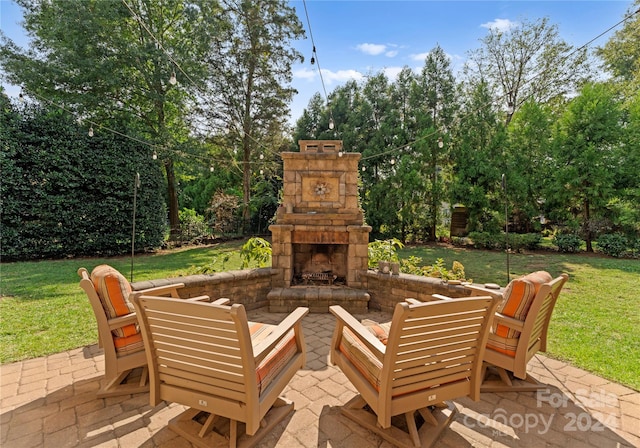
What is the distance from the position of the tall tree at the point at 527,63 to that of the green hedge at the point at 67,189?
15.5 metres

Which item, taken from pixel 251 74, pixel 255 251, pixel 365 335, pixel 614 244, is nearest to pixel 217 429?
pixel 365 335

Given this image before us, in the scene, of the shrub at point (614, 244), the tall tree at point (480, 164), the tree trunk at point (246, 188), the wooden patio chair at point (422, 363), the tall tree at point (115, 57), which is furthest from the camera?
the tree trunk at point (246, 188)

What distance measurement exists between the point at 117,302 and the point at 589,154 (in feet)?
42.0

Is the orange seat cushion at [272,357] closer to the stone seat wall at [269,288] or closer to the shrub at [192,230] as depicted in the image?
the stone seat wall at [269,288]

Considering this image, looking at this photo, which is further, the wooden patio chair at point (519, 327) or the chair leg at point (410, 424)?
the wooden patio chair at point (519, 327)

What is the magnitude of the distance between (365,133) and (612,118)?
8.36m

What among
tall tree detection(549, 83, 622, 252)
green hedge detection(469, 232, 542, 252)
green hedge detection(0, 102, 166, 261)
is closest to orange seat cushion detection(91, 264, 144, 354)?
green hedge detection(0, 102, 166, 261)

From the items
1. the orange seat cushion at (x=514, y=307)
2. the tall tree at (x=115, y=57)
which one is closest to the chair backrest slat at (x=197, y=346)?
the orange seat cushion at (x=514, y=307)

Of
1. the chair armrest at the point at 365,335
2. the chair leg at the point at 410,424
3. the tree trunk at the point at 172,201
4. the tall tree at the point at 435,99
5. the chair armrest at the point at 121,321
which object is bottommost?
the chair leg at the point at 410,424

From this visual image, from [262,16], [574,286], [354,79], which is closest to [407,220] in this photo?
[574,286]

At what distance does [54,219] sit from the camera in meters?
7.68

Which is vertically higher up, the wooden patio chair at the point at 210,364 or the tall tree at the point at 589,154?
the tall tree at the point at 589,154

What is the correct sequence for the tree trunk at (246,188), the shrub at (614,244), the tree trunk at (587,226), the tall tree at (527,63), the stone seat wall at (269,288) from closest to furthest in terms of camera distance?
the stone seat wall at (269,288) → the shrub at (614,244) → the tree trunk at (587,226) → the tree trunk at (246,188) → the tall tree at (527,63)

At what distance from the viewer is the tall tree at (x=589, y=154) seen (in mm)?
9297
